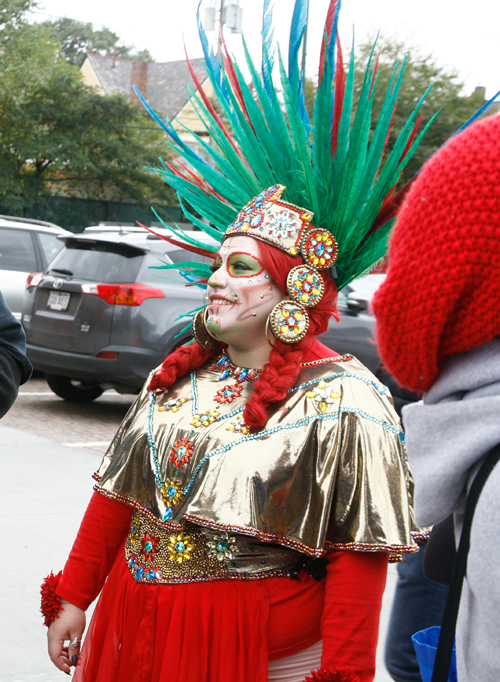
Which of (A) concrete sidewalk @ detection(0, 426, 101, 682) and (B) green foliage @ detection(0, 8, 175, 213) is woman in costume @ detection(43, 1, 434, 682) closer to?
(A) concrete sidewalk @ detection(0, 426, 101, 682)

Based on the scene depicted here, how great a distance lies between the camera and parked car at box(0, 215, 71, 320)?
8938 mm

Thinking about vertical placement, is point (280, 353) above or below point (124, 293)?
above

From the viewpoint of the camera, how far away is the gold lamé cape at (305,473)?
165 cm

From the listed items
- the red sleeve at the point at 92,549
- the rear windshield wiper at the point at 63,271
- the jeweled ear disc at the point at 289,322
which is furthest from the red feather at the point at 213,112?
the rear windshield wiper at the point at 63,271

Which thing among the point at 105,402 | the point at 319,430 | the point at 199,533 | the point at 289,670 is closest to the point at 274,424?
the point at 319,430

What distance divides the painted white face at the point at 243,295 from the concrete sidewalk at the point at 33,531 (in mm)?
1929

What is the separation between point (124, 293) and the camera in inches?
273

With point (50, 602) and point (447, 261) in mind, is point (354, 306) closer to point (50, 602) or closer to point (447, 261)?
point (50, 602)

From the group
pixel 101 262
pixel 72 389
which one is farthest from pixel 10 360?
pixel 72 389

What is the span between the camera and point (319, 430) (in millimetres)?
1687

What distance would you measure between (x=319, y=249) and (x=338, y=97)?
0.42m

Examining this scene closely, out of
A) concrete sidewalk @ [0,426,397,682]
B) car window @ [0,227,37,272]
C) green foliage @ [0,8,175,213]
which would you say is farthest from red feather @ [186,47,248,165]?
green foliage @ [0,8,175,213]

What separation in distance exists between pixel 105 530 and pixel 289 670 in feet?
1.99

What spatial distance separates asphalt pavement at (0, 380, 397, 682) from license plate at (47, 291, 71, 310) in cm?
114
